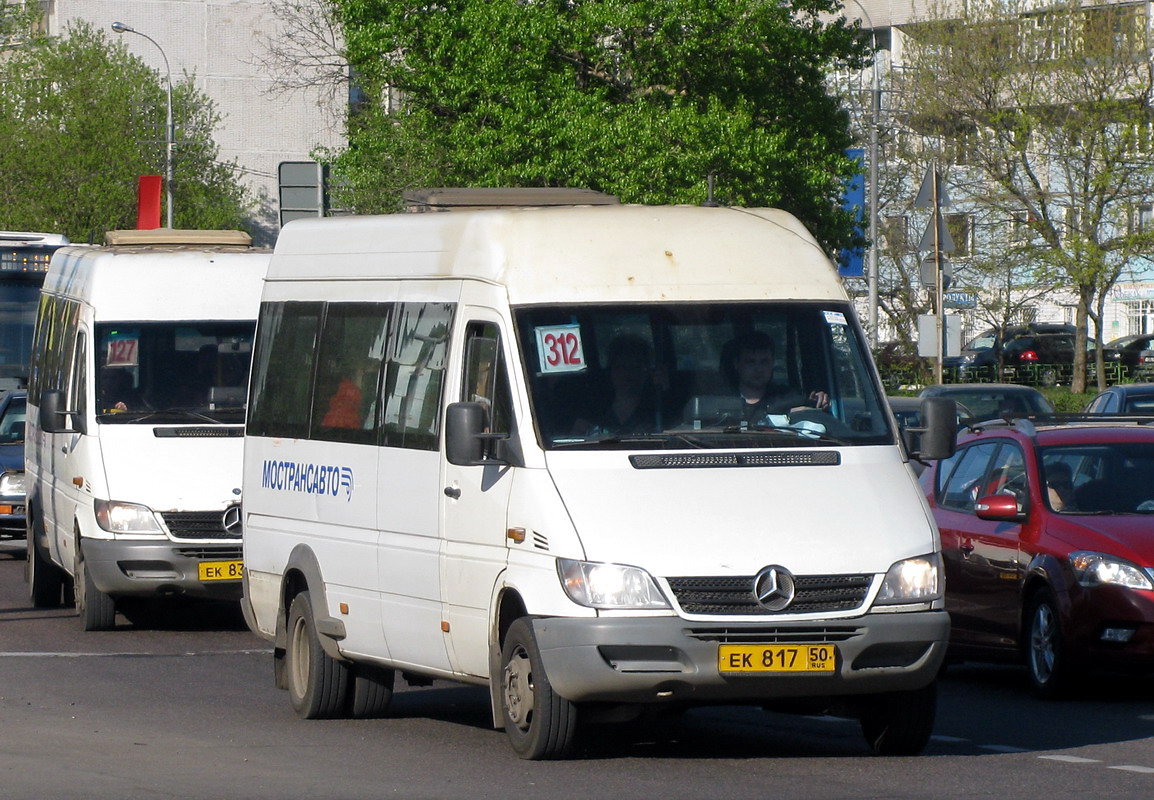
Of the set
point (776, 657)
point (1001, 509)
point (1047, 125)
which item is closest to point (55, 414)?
point (1001, 509)

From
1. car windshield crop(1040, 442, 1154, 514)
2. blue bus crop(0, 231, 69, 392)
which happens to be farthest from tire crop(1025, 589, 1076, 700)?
blue bus crop(0, 231, 69, 392)

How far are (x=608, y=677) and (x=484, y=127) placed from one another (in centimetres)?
3267

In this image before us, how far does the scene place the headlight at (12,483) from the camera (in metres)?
21.6

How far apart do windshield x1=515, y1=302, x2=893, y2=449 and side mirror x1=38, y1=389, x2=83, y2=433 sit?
677cm

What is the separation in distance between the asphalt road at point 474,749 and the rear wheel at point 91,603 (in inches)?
65.5

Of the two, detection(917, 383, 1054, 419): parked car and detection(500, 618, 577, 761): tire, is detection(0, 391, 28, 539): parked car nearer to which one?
detection(917, 383, 1054, 419): parked car

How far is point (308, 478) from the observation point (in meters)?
10.7

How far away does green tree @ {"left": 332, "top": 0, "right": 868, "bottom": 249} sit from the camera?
38750 millimetres

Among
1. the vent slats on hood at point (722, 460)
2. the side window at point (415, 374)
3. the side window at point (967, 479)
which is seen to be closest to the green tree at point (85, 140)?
the side window at point (967, 479)

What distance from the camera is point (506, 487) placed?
28.8 ft

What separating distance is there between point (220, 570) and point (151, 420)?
1178 millimetres

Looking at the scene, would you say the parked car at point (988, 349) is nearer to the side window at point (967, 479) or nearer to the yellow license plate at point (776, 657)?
the side window at point (967, 479)

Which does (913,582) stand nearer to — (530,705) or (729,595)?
(729,595)

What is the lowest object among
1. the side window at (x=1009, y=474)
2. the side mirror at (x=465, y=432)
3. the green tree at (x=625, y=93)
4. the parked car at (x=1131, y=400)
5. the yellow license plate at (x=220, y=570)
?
the yellow license plate at (x=220, y=570)
